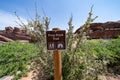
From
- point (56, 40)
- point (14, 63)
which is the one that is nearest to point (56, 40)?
point (56, 40)

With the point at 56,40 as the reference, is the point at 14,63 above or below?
below

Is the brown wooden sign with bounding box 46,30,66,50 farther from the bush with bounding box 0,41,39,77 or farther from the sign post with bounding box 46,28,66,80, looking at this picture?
the bush with bounding box 0,41,39,77

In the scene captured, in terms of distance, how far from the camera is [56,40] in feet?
15.1

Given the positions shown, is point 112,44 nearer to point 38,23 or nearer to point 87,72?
point 87,72

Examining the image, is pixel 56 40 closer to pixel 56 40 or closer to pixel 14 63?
pixel 56 40

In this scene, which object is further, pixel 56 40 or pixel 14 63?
pixel 14 63

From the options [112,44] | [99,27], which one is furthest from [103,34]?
[112,44]

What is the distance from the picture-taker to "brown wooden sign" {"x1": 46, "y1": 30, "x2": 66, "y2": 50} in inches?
181

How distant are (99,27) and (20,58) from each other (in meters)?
22.7

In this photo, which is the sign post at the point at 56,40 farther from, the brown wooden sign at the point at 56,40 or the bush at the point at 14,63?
the bush at the point at 14,63

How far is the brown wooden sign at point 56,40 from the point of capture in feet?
15.1

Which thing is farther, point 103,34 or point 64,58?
point 103,34

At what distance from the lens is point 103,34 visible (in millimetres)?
26094

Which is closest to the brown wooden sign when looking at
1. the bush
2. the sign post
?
the sign post
